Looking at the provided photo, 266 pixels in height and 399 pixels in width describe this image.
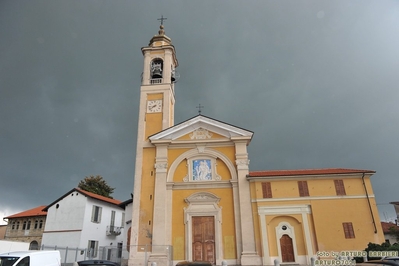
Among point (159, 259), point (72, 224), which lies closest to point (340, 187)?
point (159, 259)

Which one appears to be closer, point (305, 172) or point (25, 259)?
point (25, 259)

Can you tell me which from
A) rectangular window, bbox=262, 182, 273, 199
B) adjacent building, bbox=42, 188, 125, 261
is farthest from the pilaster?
adjacent building, bbox=42, 188, 125, 261

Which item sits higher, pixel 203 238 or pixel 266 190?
pixel 266 190

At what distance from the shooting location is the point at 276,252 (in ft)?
60.7

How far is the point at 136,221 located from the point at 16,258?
424 inches

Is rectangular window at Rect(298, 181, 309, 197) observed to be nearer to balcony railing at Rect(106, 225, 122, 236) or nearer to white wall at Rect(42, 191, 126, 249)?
white wall at Rect(42, 191, 126, 249)

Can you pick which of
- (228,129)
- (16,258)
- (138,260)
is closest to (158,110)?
(228,129)

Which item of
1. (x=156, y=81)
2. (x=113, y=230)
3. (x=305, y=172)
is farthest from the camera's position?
(x=113, y=230)

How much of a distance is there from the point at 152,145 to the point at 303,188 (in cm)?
1169

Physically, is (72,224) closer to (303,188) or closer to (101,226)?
(101,226)

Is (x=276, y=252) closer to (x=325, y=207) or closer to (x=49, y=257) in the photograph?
(x=325, y=207)

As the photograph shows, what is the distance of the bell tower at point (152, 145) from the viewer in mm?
19844

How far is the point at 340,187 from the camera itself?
1941 cm

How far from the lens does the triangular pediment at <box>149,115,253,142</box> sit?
22.3 meters
